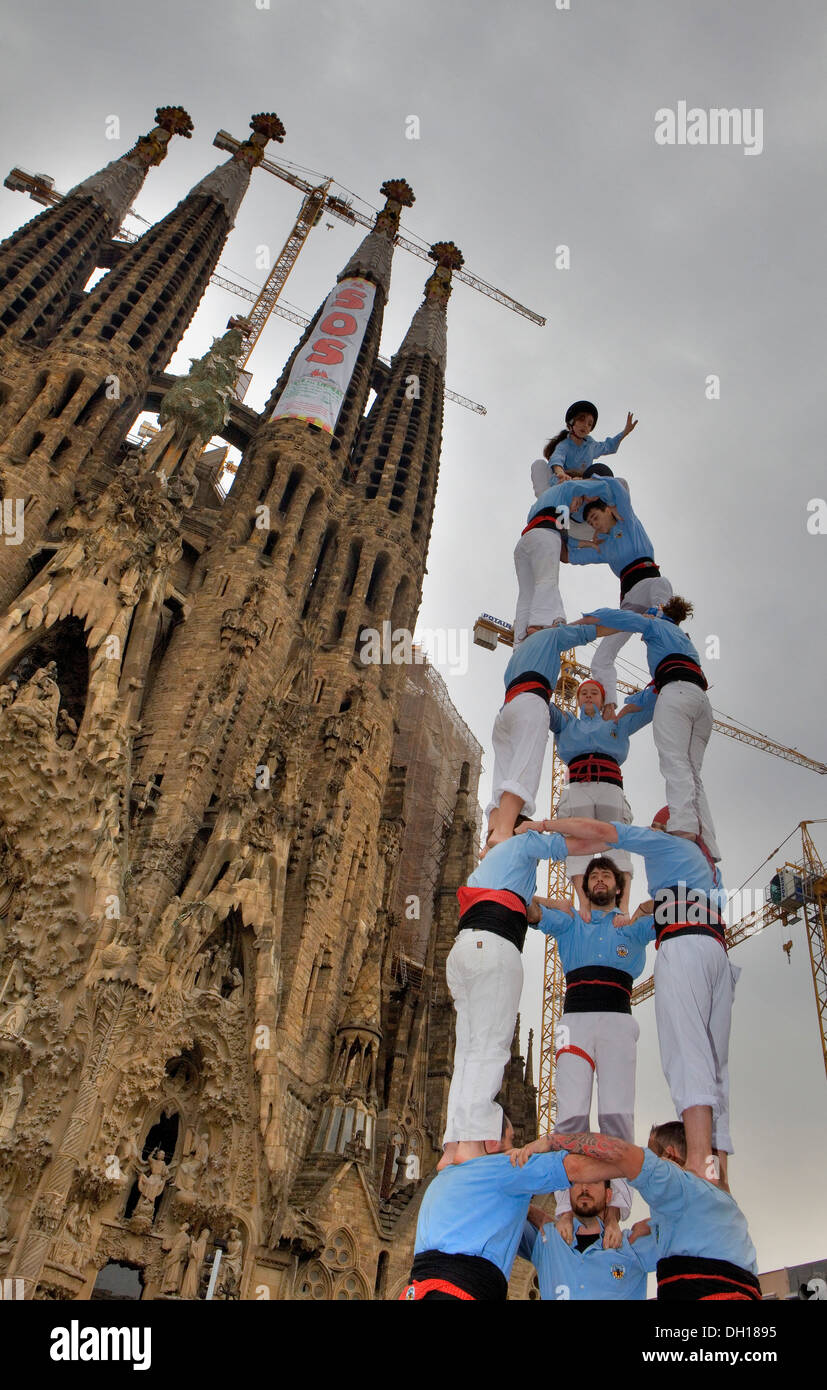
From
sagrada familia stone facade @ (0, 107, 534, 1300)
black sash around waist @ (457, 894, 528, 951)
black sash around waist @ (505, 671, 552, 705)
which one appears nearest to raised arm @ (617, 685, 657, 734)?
black sash around waist @ (505, 671, 552, 705)

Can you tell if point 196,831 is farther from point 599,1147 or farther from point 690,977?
point 599,1147

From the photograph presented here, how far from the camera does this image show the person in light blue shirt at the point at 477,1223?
15.5ft

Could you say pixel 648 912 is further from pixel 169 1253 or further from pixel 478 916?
pixel 169 1253

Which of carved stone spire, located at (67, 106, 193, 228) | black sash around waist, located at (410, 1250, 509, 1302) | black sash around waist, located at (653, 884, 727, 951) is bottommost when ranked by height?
black sash around waist, located at (410, 1250, 509, 1302)

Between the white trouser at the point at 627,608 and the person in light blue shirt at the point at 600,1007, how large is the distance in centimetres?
238

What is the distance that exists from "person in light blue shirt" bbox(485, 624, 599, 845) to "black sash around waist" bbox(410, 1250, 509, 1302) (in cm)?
262

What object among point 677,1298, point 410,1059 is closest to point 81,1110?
point 410,1059

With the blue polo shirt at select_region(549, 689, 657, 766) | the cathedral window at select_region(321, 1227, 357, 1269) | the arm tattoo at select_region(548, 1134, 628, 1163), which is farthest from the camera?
the cathedral window at select_region(321, 1227, 357, 1269)

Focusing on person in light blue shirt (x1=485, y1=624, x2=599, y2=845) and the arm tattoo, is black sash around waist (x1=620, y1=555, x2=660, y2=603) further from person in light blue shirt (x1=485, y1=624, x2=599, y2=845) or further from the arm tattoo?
the arm tattoo

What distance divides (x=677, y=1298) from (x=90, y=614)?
19036mm

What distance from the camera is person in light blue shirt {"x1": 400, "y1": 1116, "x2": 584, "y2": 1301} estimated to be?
4.71 meters

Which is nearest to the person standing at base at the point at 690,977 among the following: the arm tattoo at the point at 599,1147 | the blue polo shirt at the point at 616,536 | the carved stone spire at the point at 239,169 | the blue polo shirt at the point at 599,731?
the arm tattoo at the point at 599,1147

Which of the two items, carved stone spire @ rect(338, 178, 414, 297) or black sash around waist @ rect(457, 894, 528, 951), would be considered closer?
black sash around waist @ rect(457, 894, 528, 951)

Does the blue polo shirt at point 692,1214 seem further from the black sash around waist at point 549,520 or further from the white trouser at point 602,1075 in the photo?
the black sash around waist at point 549,520
